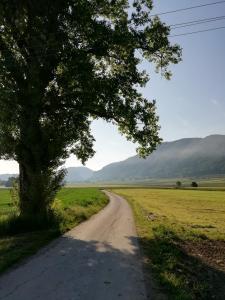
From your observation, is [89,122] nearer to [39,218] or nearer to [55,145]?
[55,145]

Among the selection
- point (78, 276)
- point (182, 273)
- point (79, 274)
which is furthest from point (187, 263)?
point (78, 276)

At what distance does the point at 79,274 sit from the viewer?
1438 cm

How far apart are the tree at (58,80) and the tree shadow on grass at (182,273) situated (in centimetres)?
1093

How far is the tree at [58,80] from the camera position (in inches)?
1051

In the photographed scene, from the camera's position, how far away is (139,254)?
18766 mm

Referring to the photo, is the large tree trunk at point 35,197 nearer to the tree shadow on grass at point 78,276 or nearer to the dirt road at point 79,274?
the dirt road at point 79,274

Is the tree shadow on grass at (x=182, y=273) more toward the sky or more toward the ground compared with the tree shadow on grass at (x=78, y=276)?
more toward the ground

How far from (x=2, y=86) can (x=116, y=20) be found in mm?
12541

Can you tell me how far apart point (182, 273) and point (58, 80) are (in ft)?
60.4

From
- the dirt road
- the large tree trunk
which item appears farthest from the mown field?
the large tree trunk

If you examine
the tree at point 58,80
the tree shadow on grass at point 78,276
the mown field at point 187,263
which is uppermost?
the tree at point 58,80

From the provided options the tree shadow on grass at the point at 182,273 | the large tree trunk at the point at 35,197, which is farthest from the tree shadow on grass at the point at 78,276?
the large tree trunk at the point at 35,197

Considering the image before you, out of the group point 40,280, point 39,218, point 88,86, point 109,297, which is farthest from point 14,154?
point 109,297

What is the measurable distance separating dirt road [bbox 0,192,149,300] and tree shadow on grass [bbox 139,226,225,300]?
76cm
